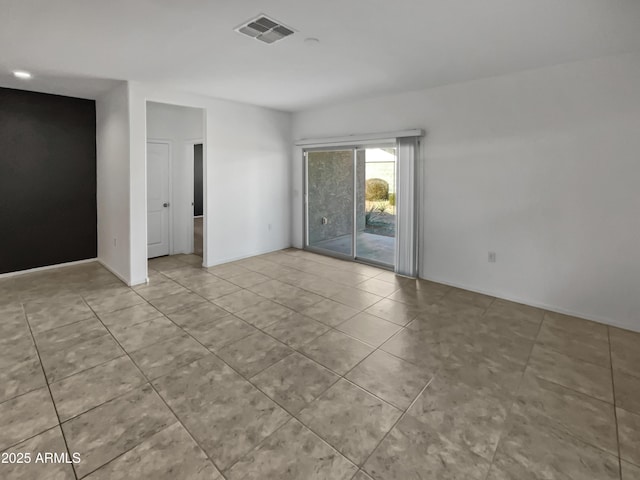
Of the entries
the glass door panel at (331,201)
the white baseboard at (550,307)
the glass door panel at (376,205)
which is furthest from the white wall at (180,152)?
the white baseboard at (550,307)

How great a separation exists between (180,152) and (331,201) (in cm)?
295

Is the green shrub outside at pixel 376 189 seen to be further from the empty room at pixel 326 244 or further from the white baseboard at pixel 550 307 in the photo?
the white baseboard at pixel 550 307

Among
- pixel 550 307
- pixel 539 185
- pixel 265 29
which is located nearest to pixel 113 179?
pixel 265 29

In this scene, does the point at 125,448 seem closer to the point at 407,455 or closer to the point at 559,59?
the point at 407,455

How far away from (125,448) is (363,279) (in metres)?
3.51

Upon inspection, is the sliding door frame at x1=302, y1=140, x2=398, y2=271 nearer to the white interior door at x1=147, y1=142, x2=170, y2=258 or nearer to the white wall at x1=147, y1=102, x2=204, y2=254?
the white wall at x1=147, y1=102, x2=204, y2=254

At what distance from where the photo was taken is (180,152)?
6.16 metres

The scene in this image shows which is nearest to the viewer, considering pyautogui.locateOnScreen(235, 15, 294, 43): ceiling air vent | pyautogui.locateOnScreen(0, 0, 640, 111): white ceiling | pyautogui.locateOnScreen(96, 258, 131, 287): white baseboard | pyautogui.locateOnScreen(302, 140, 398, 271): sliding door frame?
pyautogui.locateOnScreen(0, 0, 640, 111): white ceiling

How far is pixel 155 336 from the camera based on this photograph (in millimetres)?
3088

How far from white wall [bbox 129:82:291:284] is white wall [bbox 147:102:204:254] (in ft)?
2.57

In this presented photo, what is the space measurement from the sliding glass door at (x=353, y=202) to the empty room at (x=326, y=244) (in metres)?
0.05

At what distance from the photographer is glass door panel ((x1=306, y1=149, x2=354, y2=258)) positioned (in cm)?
584

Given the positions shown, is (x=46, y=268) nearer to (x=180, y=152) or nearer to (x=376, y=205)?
(x=180, y=152)

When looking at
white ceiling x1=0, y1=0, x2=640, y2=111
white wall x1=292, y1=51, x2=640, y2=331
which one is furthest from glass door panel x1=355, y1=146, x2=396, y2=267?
white ceiling x1=0, y1=0, x2=640, y2=111
